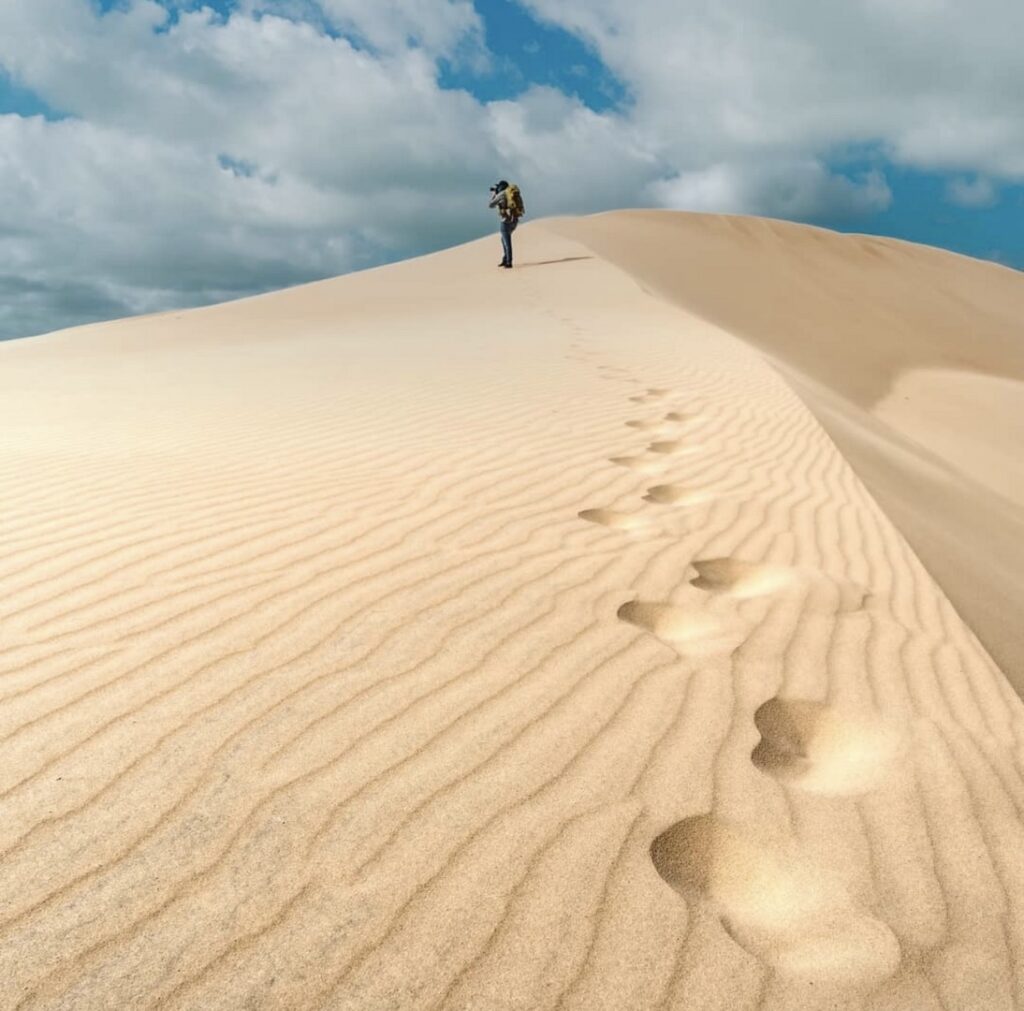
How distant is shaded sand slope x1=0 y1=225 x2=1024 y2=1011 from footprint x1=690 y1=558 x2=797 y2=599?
0.02 m

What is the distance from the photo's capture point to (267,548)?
3.27 metres

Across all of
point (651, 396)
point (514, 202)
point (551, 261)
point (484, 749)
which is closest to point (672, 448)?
point (651, 396)

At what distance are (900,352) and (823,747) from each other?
19935mm

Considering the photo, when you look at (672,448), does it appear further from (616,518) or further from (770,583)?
(770,583)

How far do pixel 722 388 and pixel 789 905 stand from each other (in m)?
7.00

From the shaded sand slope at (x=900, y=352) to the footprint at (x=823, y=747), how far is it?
1422 millimetres

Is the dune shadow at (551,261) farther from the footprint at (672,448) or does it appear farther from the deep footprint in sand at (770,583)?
the deep footprint in sand at (770,583)

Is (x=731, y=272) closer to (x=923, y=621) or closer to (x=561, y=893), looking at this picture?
(x=923, y=621)

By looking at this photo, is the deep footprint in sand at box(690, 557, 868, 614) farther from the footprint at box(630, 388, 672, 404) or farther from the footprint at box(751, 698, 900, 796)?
the footprint at box(630, 388, 672, 404)

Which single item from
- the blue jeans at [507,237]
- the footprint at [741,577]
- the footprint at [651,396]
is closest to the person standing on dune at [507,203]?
the blue jeans at [507,237]

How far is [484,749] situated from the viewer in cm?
212

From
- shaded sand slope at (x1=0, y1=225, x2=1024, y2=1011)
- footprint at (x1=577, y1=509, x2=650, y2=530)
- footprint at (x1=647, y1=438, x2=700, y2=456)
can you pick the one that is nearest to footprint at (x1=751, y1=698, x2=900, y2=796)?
shaded sand slope at (x1=0, y1=225, x2=1024, y2=1011)

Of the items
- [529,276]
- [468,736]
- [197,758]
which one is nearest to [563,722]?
[468,736]

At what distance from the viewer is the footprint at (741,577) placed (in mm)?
3379
